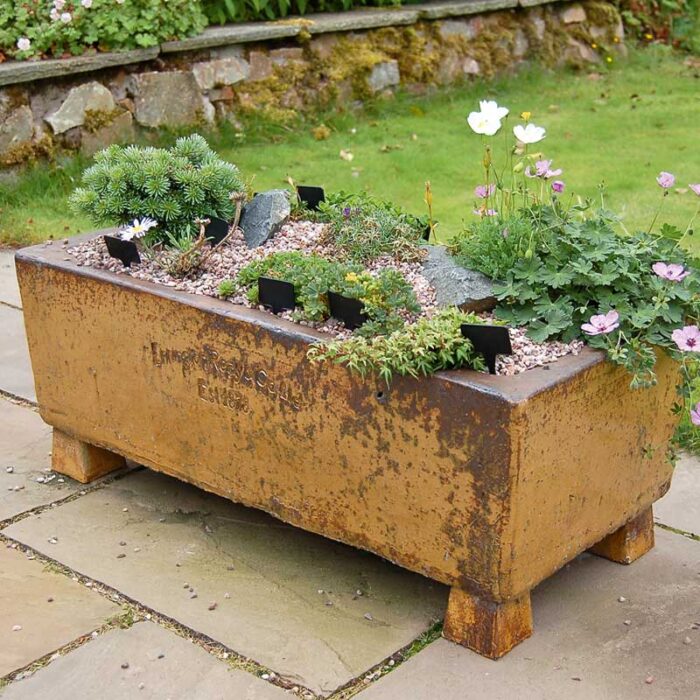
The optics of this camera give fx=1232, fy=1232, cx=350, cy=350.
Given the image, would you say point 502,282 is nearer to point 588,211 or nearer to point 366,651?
point 588,211

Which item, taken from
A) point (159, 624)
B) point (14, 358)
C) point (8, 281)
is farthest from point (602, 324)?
point (8, 281)

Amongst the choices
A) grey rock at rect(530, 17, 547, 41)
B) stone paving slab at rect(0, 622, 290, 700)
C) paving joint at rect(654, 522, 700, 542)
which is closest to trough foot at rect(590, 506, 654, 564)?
paving joint at rect(654, 522, 700, 542)

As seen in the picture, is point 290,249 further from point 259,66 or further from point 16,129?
point 259,66

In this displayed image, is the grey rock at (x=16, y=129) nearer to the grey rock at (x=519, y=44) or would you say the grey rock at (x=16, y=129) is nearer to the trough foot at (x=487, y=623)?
the grey rock at (x=519, y=44)

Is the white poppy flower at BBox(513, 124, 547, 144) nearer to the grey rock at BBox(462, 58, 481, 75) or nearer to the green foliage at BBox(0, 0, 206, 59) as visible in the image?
the green foliage at BBox(0, 0, 206, 59)

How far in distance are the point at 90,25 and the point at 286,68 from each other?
4.65 ft

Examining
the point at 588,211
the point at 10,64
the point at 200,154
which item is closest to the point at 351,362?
the point at 588,211

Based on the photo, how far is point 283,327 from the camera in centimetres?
A: 304

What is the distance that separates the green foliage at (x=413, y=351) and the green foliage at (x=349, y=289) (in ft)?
0.33

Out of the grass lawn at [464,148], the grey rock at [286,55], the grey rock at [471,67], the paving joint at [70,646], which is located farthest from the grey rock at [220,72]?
the paving joint at [70,646]

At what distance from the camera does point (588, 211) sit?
3.31m

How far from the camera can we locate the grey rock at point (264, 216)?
3656 mm

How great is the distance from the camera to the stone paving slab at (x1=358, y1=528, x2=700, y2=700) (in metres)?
2.78

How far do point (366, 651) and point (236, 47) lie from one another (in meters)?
5.36
